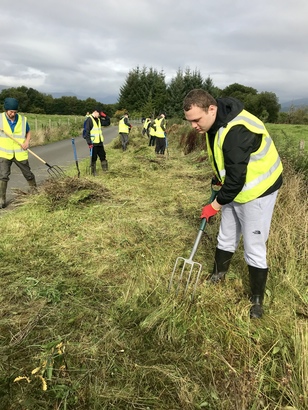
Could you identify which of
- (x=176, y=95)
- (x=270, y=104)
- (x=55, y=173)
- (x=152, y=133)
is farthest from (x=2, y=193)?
(x=270, y=104)

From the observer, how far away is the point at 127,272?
3193 mm

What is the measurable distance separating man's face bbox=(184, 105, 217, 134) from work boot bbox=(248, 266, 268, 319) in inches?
53.5

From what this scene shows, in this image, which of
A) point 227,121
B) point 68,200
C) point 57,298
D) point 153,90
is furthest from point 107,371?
point 153,90

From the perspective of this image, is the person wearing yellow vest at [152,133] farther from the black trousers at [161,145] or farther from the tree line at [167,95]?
the tree line at [167,95]

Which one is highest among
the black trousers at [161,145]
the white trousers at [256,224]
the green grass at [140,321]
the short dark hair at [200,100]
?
the short dark hair at [200,100]

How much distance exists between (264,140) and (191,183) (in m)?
5.21

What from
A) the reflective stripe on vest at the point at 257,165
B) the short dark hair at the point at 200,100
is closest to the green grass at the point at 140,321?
the reflective stripe on vest at the point at 257,165

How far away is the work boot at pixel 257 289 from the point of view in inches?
98.8

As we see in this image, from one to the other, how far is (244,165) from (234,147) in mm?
168

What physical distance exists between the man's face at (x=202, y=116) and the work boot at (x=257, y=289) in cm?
136

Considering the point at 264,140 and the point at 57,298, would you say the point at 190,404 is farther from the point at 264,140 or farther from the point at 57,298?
the point at 264,140

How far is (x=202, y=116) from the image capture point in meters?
2.25

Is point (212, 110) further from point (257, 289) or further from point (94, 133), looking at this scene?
point (94, 133)

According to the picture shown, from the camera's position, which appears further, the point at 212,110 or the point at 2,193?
the point at 2,193
